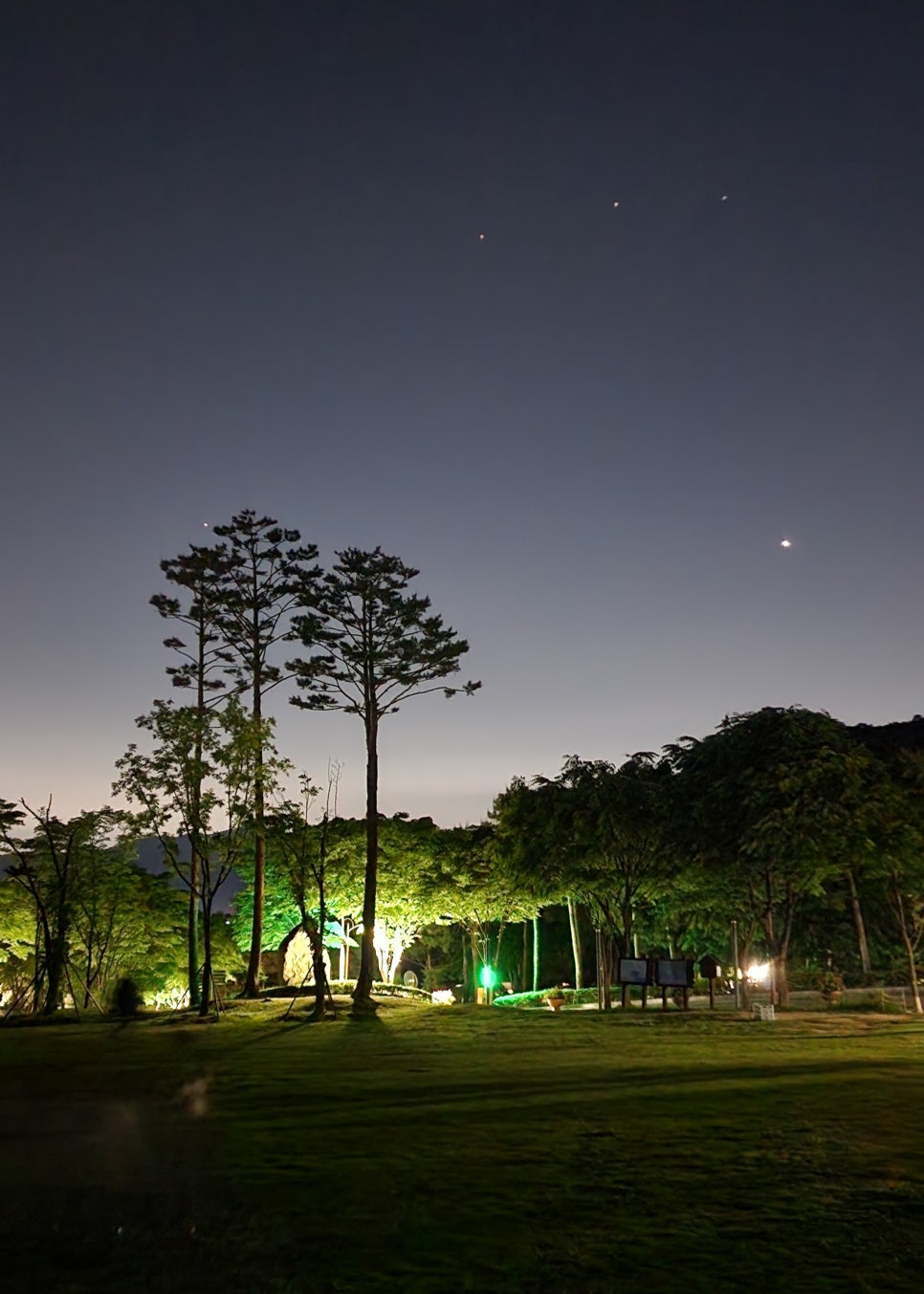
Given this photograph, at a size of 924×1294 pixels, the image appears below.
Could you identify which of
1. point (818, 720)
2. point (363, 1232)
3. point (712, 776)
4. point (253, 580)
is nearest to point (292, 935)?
point (253, 580)

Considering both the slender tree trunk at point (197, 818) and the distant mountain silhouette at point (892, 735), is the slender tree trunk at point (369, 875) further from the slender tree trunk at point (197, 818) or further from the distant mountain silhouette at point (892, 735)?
the distant mountain silhouette at point (892, 735)

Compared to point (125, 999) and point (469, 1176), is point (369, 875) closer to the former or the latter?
point (125, 999)

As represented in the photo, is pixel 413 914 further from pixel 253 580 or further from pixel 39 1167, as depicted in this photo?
pixel 39 1167

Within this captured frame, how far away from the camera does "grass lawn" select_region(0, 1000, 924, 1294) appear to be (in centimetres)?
507

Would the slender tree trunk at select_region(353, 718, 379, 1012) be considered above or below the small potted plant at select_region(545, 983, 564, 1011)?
above

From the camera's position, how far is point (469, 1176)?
Answer: 698 centimetres

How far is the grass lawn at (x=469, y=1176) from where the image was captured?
5.07 metres

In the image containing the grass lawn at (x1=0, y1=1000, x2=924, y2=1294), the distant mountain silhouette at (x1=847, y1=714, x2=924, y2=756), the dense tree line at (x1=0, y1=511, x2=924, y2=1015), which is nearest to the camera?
the grass lawn at (x1=0, y1=1000, x2=924, y2=1294)

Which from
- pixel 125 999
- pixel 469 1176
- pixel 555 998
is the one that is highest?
pixel 469 1176

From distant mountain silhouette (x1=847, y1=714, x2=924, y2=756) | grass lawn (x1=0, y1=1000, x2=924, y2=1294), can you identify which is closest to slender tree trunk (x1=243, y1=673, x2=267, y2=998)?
grass lawn (x1=0, y1=1000, x2=924, y2=1294)

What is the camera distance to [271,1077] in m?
12.9

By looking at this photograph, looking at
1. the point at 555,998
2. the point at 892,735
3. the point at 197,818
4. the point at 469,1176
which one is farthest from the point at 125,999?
the point at 892,735

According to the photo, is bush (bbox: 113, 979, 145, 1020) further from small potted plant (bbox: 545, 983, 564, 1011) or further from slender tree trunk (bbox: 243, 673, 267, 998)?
small potted plant (bbox: 545, 983, 564, 1011)

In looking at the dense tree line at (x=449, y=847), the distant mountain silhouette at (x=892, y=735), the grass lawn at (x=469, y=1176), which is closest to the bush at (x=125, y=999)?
the dense tree line at (x=449, y=847)
